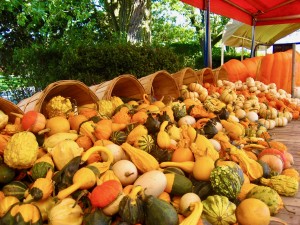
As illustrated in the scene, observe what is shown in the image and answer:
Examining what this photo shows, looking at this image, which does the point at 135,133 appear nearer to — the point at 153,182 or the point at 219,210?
the point at 153,182

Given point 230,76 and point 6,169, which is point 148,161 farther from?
point 230,76

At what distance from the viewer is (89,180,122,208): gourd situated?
107 centimetres

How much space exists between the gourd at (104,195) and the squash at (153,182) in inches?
4.6

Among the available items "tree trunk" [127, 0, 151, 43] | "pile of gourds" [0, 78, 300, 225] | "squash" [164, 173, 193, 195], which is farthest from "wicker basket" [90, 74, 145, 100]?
"tree trunk" [127, 0, 151, 43]

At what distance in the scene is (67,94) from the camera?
7.04 feet

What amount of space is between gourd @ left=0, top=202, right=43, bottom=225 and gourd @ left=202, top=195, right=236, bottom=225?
0.61 meters

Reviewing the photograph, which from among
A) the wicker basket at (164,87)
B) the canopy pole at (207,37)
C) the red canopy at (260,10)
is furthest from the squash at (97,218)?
the red canopy at (260,10)

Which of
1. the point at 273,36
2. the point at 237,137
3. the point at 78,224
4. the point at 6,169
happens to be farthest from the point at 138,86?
the point at 273,36

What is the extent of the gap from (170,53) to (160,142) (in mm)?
3815

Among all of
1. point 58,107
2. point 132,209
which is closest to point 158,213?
point 132,209

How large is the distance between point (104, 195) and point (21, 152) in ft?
1.43

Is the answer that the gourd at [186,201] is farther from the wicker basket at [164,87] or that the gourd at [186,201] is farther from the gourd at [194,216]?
the wicker basket at [164,87]

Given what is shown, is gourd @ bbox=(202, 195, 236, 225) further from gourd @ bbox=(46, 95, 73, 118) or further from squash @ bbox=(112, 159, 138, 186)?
gourd @ bbox=(46, 95, 73, 118)

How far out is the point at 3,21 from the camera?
31.8ft
